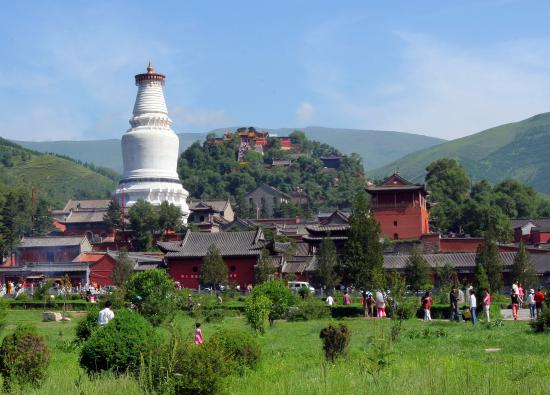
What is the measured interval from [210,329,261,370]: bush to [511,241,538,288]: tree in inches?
1115

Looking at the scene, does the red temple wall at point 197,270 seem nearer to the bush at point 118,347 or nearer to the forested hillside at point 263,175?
the bush at point 118,347

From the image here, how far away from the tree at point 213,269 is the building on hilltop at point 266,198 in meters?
45.4

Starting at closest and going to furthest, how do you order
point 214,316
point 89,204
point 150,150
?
point 214,316 → point 150,150 → point 89,204

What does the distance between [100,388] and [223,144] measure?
101 meters

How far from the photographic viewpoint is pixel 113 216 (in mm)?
69812

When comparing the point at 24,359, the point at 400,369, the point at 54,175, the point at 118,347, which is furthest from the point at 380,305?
the point at 54,175

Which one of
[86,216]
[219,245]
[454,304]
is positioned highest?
Result: [86,216]

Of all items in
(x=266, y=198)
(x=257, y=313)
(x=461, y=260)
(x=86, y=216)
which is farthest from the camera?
(x=266, y=198)

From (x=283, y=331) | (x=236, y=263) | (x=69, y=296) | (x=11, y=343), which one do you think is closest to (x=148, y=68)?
(x=236, y=263)

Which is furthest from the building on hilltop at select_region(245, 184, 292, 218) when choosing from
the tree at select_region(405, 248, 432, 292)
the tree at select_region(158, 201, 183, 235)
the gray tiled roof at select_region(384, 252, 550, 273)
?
the tree at select_region(405, 248, 432, 292)

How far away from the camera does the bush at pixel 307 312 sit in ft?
88.4

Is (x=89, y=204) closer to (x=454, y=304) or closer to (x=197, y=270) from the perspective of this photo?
(x=197, y=270)

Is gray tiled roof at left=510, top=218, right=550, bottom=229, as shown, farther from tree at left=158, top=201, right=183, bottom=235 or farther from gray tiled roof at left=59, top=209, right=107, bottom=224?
gray tiled roof at left=59, top=209, right=107, bottom=224

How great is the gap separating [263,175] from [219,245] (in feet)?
178
